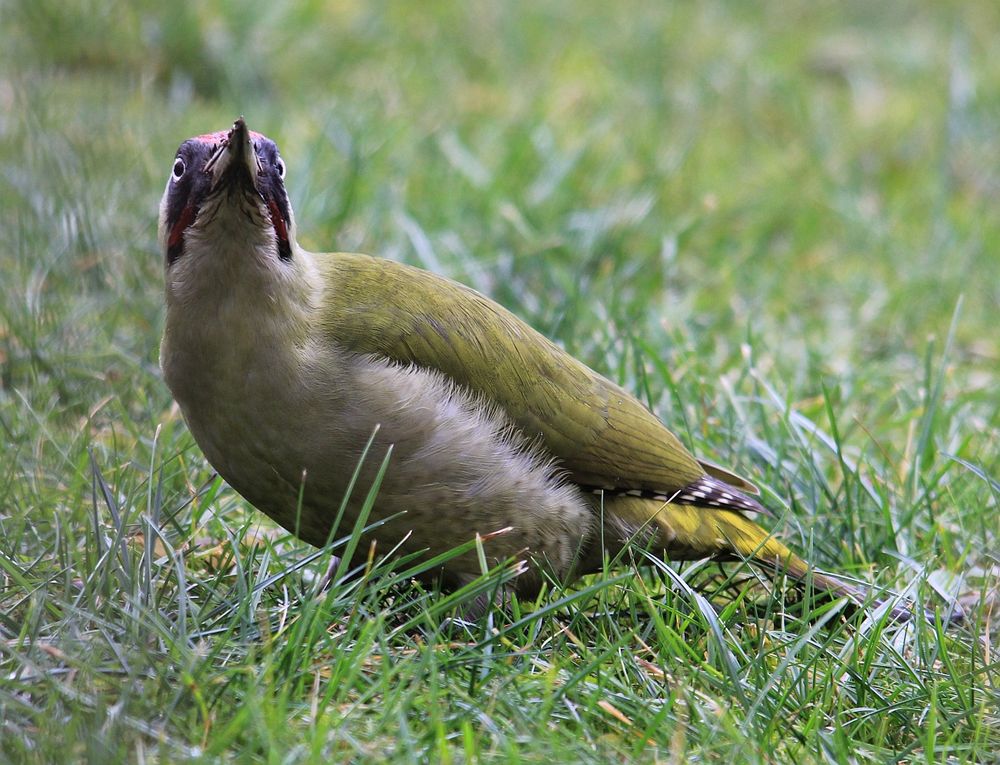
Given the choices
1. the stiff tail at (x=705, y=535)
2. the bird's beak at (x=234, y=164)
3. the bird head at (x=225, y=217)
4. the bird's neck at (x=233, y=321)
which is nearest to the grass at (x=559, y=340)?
the stiff tail at (x=705, y=535)

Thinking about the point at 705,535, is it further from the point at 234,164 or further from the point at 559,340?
the point at 234,164

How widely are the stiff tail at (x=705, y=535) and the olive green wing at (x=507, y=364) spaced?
0.24ft

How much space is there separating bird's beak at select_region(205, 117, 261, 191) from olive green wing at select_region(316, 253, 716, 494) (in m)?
0.38

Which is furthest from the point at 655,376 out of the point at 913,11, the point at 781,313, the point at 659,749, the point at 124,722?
the point at 913,11

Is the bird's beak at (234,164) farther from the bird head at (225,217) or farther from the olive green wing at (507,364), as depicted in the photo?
the olive green wing at (507,364)

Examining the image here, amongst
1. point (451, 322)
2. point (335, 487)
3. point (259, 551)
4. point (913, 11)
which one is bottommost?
point (259, 551)

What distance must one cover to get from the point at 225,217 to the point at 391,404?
58cm

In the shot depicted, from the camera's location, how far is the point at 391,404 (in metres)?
3.14

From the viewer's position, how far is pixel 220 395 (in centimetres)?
308

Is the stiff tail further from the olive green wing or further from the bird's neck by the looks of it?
the bird's neck

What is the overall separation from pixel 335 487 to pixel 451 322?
531 millimetres

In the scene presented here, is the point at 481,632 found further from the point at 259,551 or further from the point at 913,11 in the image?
the point at 913,11

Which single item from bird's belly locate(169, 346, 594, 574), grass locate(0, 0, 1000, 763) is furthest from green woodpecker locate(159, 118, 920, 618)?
grass locate(0, 0, 1000, 763)

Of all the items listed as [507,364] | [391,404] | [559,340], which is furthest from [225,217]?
[559,340]
